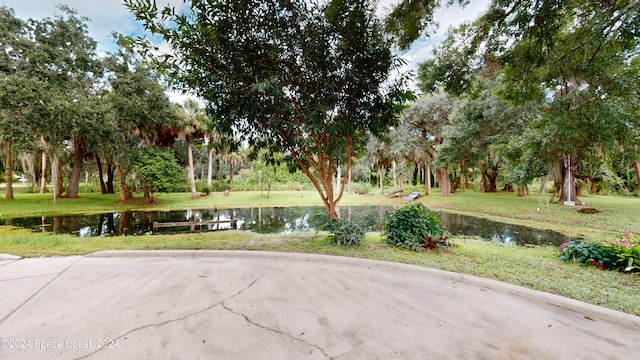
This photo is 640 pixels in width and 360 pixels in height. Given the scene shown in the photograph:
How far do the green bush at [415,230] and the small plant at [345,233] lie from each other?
2.50 ft

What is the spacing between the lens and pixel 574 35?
18.4 ft

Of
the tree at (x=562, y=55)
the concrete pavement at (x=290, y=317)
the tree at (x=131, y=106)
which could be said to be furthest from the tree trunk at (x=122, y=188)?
the tree at (x=562, y=55)

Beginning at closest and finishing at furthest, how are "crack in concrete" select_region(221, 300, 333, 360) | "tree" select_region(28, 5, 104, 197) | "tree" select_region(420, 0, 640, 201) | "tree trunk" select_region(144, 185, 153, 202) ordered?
"crack in concrete" select_region(221, 300, 333, 360) → "tree" select_region(420, 0, 640, 201) → "tree" select_region(28, 5, 104, 197) → "tree trunk" select_region(144, 185, 153, 202)

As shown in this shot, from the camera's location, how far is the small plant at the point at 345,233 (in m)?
5.23

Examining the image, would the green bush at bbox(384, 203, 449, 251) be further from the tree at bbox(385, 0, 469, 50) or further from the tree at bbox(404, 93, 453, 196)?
the tree at bbox(404, 93, 453, 196)

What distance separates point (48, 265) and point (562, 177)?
61.8ft

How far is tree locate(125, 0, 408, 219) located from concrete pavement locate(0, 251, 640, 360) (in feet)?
8.76

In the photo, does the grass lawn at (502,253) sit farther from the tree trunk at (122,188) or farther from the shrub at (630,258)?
the tree trunk at (122,188)

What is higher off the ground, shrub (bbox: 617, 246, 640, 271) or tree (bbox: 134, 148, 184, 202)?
tree (bbox: 134, 148, 184, 202)

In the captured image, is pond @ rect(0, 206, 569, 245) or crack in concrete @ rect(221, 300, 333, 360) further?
pond @ rect(0, 206, 569, 245)

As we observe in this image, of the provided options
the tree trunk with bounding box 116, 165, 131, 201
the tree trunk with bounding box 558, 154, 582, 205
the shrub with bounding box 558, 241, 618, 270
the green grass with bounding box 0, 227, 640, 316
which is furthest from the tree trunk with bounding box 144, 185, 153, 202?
the tree trunk with bounding box 558, 154, 582, 205

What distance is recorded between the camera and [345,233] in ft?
17.3

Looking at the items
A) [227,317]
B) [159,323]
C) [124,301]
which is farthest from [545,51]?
[124,301]

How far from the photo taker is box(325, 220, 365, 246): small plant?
523 centimetres
